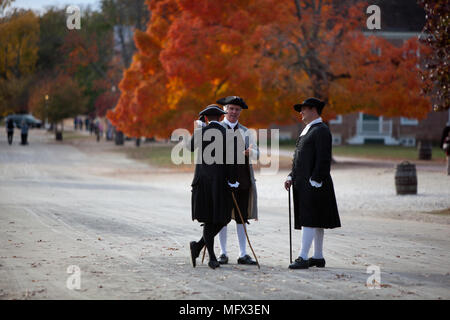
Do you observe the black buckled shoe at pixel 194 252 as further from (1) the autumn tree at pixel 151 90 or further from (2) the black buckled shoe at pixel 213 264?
(1) the autumn tree at pixel 151 90

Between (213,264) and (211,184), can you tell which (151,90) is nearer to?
(211,184)

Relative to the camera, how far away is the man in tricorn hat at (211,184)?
8.36 m

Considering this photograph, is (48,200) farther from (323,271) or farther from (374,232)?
(323,271)

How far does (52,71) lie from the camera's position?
5178 cm

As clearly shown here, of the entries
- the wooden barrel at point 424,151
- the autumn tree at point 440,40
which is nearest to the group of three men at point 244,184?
the autumn tree at point 440,40

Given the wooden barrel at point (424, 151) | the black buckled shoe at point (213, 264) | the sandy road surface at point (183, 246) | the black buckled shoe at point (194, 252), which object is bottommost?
the sandy road surface at point (183, 246)

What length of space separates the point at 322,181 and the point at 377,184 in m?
13.3

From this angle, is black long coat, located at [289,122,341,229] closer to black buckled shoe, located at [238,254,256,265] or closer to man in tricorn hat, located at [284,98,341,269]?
man in tricorn hat, located at [284,98,341,269]

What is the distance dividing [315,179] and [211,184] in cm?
128

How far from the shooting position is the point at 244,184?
8625 millimetres

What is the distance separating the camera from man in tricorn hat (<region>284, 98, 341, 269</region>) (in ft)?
27.0

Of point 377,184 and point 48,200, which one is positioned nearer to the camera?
point 48,200

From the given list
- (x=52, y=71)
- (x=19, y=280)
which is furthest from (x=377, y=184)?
(x=52, y=71)

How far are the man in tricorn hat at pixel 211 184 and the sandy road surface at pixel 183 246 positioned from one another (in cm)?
44
